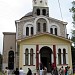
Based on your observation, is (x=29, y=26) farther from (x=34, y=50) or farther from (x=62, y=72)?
(x=62, y=72)

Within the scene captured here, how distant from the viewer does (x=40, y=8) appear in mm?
47281

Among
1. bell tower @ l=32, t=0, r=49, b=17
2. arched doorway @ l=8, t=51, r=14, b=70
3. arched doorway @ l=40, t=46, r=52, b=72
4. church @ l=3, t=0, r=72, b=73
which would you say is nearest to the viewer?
church @ l=3, t=0, r=72, b=73

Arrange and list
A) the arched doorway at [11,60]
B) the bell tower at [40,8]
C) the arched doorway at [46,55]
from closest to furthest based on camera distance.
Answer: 1. the arched doorway at [46,55]
2. the arched doorway at [11,60]
3. the bell tower at [40,8]

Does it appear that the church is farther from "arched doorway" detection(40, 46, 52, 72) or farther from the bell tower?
the bell tower

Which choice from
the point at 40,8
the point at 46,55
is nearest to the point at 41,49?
the point at 46,55

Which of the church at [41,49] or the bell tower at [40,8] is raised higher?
the bell tower at [40,8]

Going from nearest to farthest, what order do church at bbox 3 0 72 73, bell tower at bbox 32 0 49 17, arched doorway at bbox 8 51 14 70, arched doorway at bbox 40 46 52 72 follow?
church at bbox 3 0 72 73
arched doorway at bbox 40 46 52 72
arched doorway at bbox 8 51 14 70
bell tower at bbox 32 0 49 17

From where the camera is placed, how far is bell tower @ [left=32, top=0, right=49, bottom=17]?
154 feet

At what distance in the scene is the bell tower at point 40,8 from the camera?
154 feet

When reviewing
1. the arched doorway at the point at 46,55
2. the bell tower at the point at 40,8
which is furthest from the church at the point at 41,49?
the bell tower at the point at 40,8

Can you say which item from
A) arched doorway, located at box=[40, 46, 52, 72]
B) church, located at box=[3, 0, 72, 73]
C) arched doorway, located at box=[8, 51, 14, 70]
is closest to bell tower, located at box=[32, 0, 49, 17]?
church, located at box=[3, 0, 72, 73]

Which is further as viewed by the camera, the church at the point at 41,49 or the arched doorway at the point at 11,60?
the arched doorway at the point at 11,60

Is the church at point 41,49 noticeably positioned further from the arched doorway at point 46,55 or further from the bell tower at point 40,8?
the bell tower at point 40,8

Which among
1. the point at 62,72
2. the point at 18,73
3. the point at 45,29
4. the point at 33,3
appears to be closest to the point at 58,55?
the point at 62,72
